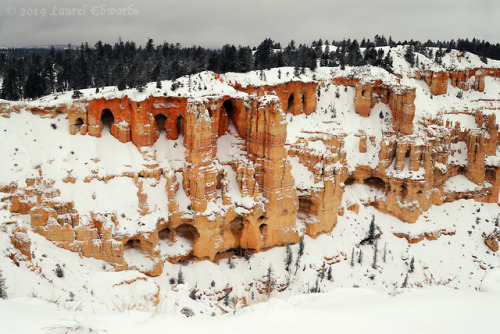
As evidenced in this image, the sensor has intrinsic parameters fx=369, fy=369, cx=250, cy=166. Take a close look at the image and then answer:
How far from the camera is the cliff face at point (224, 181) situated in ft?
87.9

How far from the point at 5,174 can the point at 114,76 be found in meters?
23.7

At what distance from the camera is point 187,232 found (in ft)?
106

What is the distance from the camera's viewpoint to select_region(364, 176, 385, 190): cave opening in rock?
144 ft

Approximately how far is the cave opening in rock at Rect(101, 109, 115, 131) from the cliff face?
89 mm

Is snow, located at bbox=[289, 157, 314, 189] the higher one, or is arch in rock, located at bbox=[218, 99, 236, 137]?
arch in rock, located at bbox=[218, 99, 236, 137]

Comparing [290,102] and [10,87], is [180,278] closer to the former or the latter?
[290,102]

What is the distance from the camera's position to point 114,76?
46594 mm

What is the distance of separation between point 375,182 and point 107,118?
30839 mm

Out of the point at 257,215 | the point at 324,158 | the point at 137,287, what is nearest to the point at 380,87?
the point at 324,158

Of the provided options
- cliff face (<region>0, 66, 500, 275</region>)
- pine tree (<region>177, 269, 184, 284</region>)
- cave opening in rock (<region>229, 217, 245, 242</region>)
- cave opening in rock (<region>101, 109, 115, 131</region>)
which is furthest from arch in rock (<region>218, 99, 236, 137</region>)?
pine tree (<region>177, 269, 184, 284</region>)

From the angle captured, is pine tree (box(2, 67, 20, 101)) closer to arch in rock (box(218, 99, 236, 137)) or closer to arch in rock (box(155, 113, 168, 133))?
arch in rock (box(155, 113, 168, 133))


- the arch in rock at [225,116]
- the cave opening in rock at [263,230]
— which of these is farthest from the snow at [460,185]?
the arch in rock at [225,116]

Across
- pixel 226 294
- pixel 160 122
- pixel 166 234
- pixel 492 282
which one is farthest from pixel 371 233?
pixel 492 282

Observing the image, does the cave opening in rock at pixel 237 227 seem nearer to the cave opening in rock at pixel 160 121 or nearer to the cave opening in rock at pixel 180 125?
the cave opening in rock at pixel 180 125
